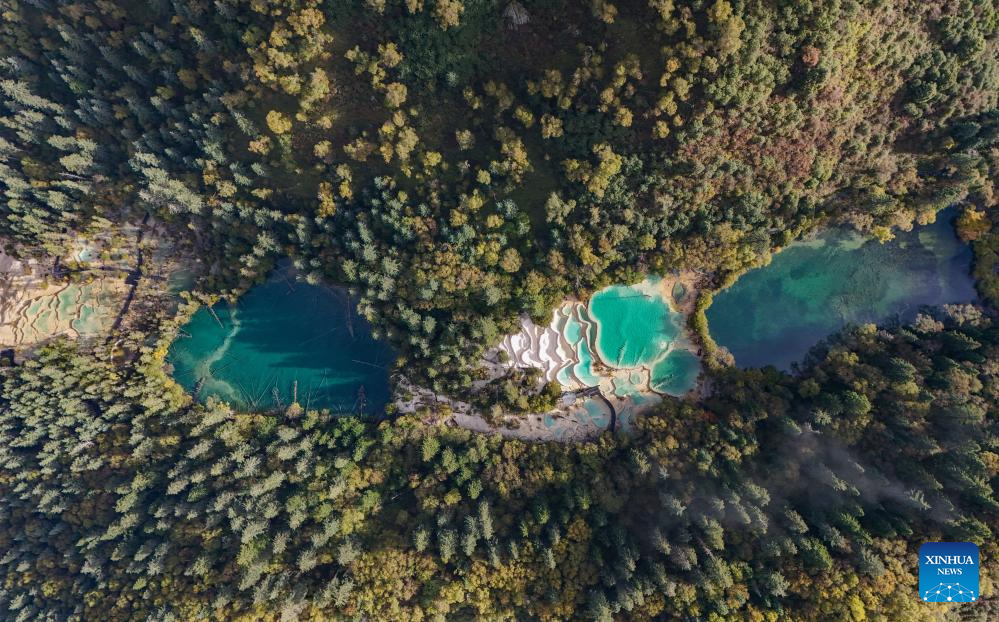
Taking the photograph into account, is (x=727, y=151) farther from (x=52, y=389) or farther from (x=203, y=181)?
(x=52, y=389)

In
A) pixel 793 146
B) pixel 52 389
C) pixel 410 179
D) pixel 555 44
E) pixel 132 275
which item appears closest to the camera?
pixel 555 44

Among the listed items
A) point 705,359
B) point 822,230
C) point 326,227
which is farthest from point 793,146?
point 326,227

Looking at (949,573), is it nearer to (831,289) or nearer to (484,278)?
(831,289)

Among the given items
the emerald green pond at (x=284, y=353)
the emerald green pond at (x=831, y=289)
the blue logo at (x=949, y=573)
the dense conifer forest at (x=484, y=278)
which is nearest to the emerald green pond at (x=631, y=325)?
the dense conifer forest at (x=484, y=278)

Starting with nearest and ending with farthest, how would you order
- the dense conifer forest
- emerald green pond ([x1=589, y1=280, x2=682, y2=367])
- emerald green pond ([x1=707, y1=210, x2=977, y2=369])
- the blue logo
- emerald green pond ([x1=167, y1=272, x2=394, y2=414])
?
1. the blue logo
2. the dense conifer forest
3. emerald green pond ([x1=707, y1=210, x2=977, y2=369])
4. emerald green pond ([x1=589, y1=280, x2=682, y2=367])
5. emerald green pond ([x1=167, y1=272, x2=394, y2=414])

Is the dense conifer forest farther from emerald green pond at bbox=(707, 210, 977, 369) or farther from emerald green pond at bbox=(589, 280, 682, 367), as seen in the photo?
emerald green pond at bbox=(589, 280, 682, 367)

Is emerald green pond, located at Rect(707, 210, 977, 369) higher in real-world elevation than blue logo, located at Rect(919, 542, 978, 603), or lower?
higher

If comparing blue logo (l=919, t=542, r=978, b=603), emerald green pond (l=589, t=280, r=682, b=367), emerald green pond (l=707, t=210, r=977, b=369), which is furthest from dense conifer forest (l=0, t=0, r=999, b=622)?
emerald green pond (l=589, t=280, r=682, b=367)
